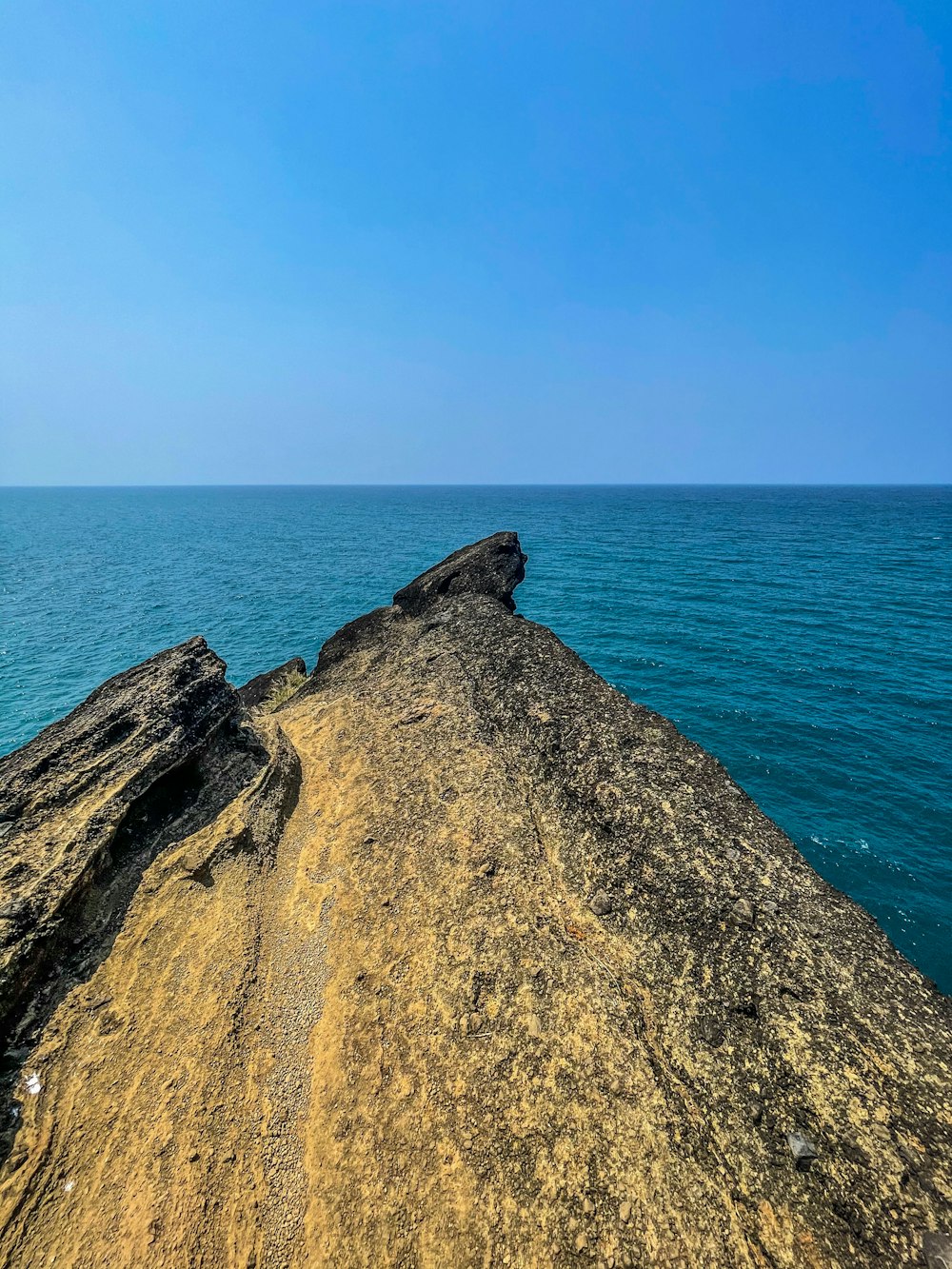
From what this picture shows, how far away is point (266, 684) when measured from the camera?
25812mm

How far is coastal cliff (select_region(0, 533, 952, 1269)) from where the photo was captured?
261 inches

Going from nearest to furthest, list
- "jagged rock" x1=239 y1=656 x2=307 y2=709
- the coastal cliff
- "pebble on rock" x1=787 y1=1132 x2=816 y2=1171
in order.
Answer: the coastal cliff < "pebble on rock" x1=787 y1=1132 x2=816 y2=1171 < "jagged rock" x1=239 y1=656 x2=307 y2=709

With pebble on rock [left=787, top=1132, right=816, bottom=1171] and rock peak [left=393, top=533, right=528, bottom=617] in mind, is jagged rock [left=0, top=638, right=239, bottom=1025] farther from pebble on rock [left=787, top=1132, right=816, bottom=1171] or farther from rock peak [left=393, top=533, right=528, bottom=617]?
rock peak [left=393, top=533, right=528, bottom=617]

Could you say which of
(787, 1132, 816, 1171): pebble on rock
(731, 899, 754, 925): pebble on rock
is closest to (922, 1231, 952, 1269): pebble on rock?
(787, 1132, 816, 1171): pebble on rock

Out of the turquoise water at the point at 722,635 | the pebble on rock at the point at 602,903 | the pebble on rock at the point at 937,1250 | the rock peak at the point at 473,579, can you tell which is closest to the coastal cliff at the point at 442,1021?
the pebble on rock at the point at 937,1250

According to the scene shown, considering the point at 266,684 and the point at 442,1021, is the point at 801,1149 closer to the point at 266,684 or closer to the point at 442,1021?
the point at 442,1021

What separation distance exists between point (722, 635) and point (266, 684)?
34.2 m

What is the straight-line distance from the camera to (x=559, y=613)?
50188mm

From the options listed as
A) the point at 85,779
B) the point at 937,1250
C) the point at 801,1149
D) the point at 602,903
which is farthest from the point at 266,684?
the point at 937,1250

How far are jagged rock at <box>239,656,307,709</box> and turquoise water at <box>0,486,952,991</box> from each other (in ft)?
41.2

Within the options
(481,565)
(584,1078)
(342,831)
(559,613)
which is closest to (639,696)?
(481,565)

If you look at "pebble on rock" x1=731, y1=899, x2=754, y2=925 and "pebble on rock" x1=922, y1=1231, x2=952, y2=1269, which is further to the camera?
"pebble on rock" x1=731, y1=899, x2=754, y2=925

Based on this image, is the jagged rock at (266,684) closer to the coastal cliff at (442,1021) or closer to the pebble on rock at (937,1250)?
the coastal cliff at (442,1021)

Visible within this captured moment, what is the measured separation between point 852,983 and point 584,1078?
4769 mm
